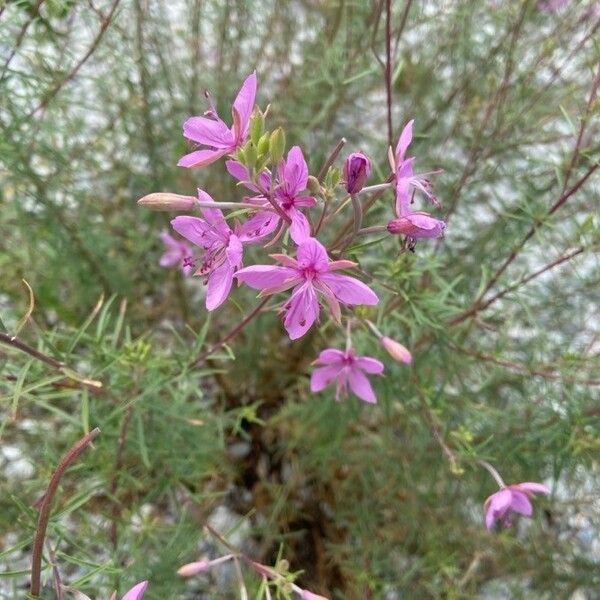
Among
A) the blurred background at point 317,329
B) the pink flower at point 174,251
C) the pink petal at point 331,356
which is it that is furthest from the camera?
the pink flower at point 174,251

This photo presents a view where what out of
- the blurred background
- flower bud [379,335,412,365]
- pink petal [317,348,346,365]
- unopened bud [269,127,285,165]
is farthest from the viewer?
the blurred background

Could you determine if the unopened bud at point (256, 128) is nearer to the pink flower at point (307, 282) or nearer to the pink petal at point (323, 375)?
the pink flower at point (307, 282)

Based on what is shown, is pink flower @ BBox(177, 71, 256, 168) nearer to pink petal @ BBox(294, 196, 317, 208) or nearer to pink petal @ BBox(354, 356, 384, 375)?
pink petal @ BBox(294, 196, 317, 208)

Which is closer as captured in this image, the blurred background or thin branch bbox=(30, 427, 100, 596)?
thin branch bbox=(30, 427, 100, 596)

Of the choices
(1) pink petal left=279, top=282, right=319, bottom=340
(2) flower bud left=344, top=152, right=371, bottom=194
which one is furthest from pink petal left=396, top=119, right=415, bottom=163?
(1) pink petal left=279, top=282, right=319, bottom=340

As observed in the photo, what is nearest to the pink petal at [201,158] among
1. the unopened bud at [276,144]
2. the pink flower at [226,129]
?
the pink flower at [226,129]

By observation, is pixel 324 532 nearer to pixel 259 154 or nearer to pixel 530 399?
pixel 530 399
